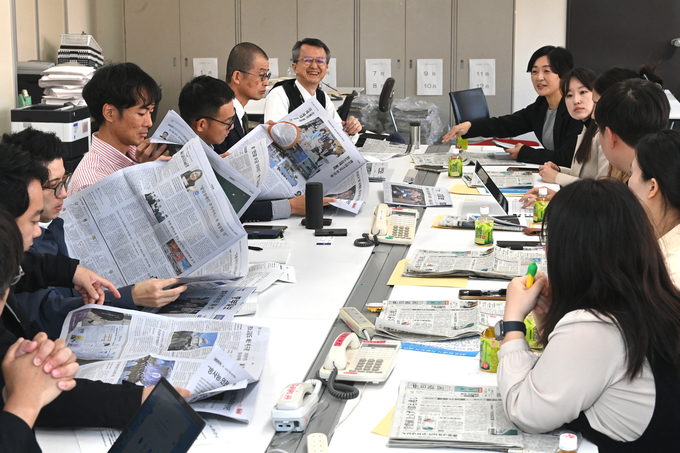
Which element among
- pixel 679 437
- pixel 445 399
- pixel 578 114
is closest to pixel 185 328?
pixel 445 399

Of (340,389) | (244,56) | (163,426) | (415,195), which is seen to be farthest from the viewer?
(244,56)

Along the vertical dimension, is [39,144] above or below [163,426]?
above

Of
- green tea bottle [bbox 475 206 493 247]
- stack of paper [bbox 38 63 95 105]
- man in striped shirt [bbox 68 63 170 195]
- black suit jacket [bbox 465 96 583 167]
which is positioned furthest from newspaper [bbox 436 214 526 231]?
stack of paper [bbox 38 63 95 105]

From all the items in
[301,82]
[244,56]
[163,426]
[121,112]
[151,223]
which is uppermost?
[244,56]

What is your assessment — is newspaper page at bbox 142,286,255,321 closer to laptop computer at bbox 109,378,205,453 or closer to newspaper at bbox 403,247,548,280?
newspaper at bbox 403,247,548,280

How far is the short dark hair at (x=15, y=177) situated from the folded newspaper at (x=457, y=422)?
0.83 m

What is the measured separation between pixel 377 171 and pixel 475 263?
1.55m

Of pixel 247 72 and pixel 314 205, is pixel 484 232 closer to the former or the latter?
pixel 314 205

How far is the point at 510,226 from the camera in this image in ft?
8.43

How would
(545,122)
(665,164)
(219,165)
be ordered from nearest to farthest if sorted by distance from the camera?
(665,164) → (219,165) → (545,122)

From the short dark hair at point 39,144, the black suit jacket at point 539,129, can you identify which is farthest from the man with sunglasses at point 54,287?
the black suit jacket at point 539,129

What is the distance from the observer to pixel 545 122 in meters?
4.12

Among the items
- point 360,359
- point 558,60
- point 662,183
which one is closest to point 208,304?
point 360,359

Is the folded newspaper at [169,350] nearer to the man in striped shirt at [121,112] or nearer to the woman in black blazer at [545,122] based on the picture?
the man in striped shirt at [121,112]
